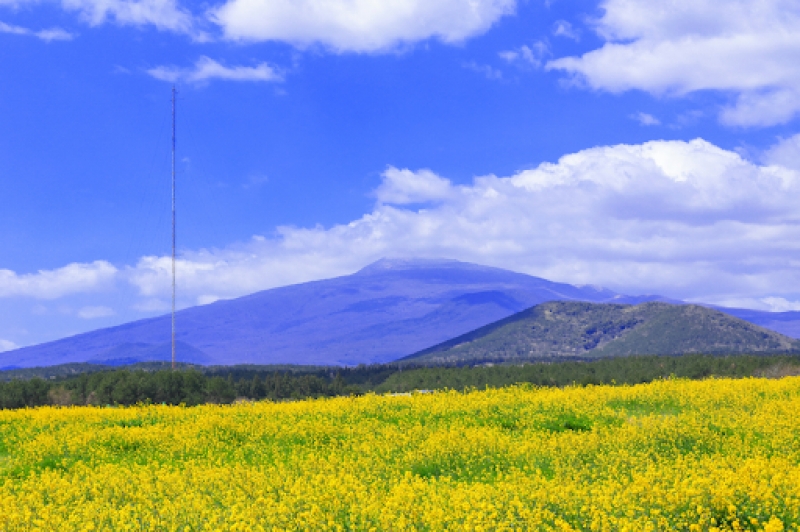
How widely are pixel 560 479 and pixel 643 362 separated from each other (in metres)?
55.5

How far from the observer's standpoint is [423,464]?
1534 cm

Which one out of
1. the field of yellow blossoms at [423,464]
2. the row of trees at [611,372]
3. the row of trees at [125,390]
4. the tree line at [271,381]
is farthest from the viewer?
the row of trees at [611,372]

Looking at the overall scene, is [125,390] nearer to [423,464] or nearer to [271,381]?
[271,381]

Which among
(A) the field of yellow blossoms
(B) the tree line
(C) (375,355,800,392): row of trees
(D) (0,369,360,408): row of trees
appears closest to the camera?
(A) the field of yellow blossoms

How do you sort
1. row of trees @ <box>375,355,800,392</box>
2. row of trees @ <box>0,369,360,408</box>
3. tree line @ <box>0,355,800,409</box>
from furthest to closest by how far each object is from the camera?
row of trees @ <box>375,355,800,392</box> → tree line @ <box>0,355,800,409</box> → row of trees @ <box>0,369,360,408</box>

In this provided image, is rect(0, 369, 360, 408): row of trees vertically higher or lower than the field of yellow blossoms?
higher

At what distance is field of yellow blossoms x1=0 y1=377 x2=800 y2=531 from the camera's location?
10719 millimetres

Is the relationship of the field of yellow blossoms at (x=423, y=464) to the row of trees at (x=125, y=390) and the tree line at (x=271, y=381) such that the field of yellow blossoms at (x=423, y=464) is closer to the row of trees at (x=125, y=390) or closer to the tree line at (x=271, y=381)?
the tree line at (x=271, y=381)

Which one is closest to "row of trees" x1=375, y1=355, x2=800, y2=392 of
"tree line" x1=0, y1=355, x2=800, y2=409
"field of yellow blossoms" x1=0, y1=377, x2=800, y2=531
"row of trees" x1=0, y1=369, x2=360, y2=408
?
"tree line" x1=0, y1=355, x2=800, y2=409

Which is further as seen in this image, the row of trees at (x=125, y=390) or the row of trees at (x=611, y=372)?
the row of trees at (x=611, y=372)

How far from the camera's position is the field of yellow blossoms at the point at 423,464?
422 inches

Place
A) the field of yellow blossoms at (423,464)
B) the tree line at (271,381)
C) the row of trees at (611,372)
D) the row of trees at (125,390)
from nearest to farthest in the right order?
the field of yellow blossoms at (423,464), the row of trees at (125,390), the tree line at (271,381), the row of trees at (611,372)

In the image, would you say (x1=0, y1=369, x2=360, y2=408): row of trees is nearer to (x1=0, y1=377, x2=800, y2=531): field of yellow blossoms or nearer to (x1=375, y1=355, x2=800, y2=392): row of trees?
(x1=0, y1=377, x2=800, y2=531): field of yellow blossoms

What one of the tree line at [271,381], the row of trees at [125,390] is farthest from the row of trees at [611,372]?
the row of trees at [125,390]
